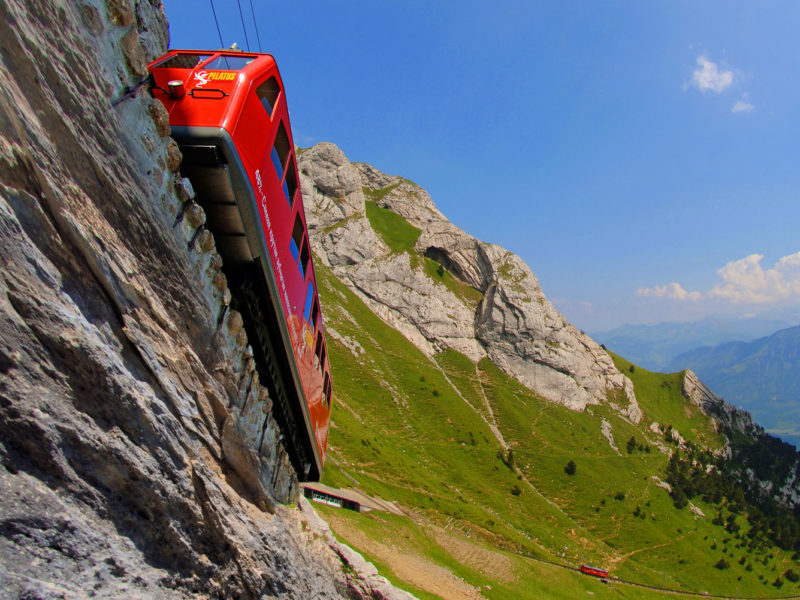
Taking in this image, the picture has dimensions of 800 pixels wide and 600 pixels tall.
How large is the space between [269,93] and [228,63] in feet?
3.52

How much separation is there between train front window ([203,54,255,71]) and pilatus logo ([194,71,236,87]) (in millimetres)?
202

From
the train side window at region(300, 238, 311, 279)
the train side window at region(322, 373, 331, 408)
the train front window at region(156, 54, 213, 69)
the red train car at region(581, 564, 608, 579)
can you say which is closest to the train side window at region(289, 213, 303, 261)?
the train side window at region(300, 238, 311, 279)

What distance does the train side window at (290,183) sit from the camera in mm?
11328

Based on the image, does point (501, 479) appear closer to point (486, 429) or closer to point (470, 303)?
point (486, 429)

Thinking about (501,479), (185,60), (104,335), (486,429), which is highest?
(185,60)

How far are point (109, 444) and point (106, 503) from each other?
2.84 ft

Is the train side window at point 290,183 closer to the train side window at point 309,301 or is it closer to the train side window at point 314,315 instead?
the train side window at point 309,301

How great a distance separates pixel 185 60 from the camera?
9703 mm

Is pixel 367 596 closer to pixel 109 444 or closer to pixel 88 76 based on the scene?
pixel 109 444

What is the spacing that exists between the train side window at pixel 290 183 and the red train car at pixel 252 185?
33 mm

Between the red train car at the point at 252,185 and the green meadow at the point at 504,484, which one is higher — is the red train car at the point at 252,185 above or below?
above

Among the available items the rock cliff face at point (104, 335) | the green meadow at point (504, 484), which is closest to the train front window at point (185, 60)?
the rock cliff face at point (104, 335)

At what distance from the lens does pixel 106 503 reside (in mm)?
5746

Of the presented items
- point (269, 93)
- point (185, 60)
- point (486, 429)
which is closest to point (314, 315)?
point (269, 93)
